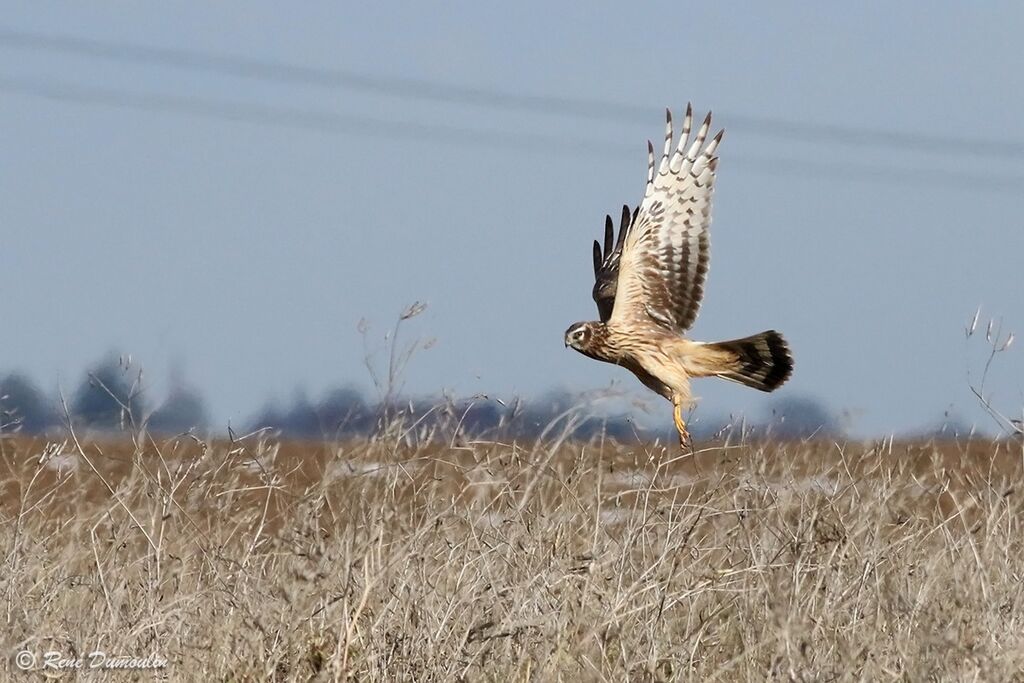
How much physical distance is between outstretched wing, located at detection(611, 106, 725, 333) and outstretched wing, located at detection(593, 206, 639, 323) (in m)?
0.19

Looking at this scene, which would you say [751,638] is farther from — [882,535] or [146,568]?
[146,568]

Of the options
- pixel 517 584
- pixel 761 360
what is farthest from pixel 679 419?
pixel 517 584

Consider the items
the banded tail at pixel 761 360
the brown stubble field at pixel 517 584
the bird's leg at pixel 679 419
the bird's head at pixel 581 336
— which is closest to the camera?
the brown stubble field at pixel 517 584

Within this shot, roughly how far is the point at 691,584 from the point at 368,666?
2.87 ft

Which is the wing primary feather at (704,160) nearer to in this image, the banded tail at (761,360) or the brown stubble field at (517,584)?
the banded tail at (761,360)

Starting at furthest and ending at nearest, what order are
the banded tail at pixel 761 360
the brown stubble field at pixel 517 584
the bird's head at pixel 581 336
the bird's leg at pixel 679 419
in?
the bird's head at pixel 581 336, the banded tail at pixel 761 360, the bird's leg at pixel 679 419, the brown stubble field at pixel 517 584

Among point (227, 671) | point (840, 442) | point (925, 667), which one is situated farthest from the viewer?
point (840, 442)

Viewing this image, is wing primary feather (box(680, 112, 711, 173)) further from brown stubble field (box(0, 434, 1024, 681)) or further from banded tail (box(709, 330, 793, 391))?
brown stubble field (box(0, 434, 1024, 681))

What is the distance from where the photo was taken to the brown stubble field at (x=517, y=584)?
3.64 m

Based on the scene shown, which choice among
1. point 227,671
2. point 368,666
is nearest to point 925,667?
point 368,666

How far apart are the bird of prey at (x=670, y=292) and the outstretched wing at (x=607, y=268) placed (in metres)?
0.04

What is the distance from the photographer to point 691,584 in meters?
4.07

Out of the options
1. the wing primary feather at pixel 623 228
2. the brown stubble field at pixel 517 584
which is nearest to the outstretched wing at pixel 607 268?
the wing primary feather at pixel 623 228

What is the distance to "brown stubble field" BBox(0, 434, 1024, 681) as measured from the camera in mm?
3643
